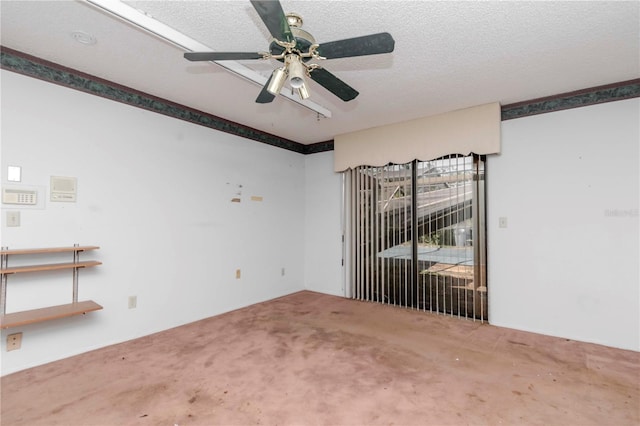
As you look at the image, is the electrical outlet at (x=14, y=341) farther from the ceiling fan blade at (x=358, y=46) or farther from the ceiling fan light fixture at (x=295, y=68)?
the ceiling fan blade at (x=358, y=46)

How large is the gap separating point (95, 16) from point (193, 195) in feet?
6.47

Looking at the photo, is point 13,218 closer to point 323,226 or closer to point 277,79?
point 277,79

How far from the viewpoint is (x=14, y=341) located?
7.74ft

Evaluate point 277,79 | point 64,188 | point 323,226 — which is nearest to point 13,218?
point 64,188

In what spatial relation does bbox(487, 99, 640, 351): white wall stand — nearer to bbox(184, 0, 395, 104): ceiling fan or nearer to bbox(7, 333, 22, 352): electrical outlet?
bbox(184, 0, 395, 104): ceiling fan

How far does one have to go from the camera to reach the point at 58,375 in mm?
2316

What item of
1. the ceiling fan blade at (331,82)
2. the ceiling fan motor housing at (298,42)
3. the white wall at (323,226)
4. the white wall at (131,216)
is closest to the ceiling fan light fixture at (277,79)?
the ceiling fan motor housing at (298,42)

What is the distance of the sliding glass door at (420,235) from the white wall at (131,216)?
1.46 meters

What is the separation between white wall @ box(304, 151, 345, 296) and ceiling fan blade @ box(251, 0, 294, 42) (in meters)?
3.29

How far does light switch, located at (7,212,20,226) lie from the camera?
2357 millimetres

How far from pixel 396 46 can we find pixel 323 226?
10.5 ft

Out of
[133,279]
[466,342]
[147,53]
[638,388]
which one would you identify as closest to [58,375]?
[133,279]

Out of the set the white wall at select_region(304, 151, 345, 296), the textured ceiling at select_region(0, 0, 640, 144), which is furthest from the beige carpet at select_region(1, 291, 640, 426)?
the textured ceiling at select_region(0, 0, 640, 144)

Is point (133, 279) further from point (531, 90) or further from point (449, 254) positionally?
point (531, 90)
